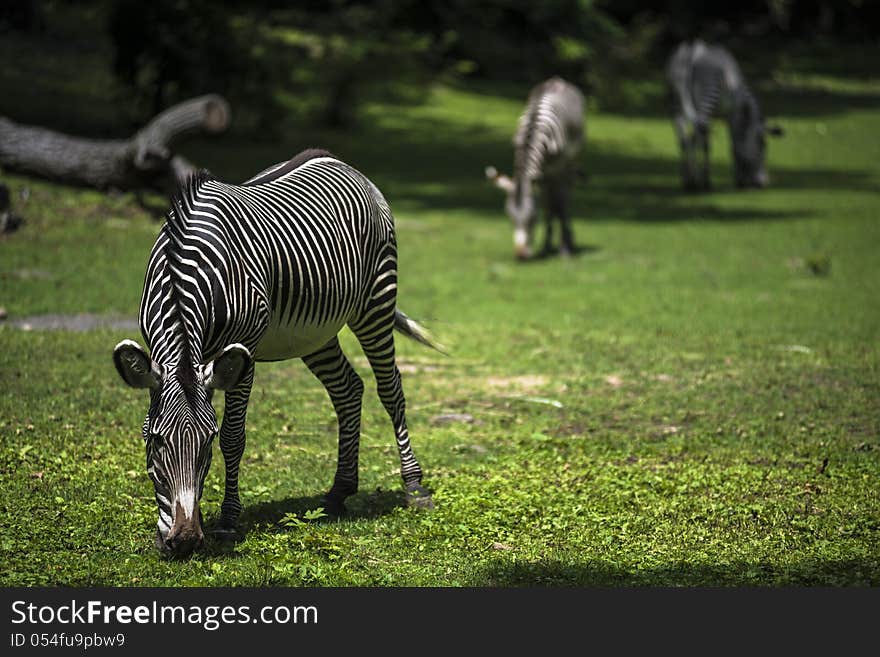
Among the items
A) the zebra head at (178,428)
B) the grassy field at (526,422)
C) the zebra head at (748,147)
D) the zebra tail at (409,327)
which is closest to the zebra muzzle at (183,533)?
the zebra head at (178,428)

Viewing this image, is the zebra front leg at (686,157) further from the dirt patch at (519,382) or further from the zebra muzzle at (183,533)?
the zebra muzzle at (183,533)

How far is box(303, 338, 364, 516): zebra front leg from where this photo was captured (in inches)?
278

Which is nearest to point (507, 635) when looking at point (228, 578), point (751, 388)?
point (228, 578)

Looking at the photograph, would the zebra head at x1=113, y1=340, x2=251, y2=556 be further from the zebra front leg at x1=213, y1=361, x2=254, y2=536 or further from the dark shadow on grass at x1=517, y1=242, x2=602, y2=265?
the dark shadow on grass at x1=517, y1=242, x2=602, y2=265

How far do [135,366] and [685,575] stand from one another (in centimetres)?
271

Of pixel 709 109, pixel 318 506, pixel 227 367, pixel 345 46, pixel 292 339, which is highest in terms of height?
pixel 227 367

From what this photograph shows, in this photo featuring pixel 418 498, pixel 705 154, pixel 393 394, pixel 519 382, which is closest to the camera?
pixel 418 498

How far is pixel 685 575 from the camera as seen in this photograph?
601 centimetres

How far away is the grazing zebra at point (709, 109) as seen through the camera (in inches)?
972

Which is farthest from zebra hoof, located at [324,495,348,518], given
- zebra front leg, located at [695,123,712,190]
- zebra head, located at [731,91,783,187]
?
zebra head, located at [731,91,783,187]

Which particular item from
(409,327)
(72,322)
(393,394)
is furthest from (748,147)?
(393,394)

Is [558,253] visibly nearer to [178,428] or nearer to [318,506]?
[318,506]

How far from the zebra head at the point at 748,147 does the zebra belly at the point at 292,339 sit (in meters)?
20.1

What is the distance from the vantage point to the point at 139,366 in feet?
17.6
